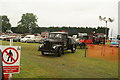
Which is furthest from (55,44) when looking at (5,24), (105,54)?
(5,24)

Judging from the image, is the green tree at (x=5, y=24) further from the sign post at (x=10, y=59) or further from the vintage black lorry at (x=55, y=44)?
the sign post at (x=10, y=59)

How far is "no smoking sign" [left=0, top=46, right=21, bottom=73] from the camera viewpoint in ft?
17.8

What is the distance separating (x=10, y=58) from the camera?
550 cm

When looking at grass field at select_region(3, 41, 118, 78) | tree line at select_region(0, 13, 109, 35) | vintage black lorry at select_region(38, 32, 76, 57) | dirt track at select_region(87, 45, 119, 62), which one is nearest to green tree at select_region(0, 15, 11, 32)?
tree line at select_region(0, 13, 109, 35)

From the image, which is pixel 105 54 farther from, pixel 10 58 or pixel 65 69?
pixel 10 58

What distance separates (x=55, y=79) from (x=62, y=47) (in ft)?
31.1

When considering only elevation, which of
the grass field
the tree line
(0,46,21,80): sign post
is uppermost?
the tree line

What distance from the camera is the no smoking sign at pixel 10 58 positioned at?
5426 mm

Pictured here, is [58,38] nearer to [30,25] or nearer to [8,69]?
[8,69]

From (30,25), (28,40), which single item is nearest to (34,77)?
(28,40)

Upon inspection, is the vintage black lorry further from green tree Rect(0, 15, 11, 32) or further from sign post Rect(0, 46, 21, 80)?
green tree Rect(0, 15, 11, 32)

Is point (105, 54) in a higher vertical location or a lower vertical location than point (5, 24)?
lower

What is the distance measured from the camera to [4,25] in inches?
3546

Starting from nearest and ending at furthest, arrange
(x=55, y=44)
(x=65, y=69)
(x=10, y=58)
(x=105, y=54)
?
(x=10, y=58), (x=65, y=69), (x=55, y=44), (x=105, y=54)
